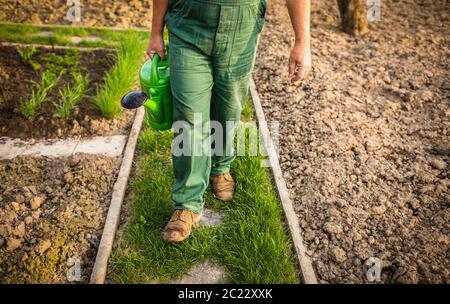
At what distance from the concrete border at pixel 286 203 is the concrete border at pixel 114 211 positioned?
117 centimetres

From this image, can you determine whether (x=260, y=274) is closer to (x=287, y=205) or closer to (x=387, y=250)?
(x=287, y=205)

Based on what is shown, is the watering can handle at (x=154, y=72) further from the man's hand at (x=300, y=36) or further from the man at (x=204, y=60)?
the man's hand at (x=300, y=36)

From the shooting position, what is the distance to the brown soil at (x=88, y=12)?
18.1ft

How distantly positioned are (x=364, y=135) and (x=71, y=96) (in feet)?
9.22

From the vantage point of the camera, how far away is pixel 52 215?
110 inches

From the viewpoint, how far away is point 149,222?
108 inches

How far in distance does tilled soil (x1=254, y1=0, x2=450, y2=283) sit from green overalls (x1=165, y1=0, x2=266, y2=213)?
0.99 m

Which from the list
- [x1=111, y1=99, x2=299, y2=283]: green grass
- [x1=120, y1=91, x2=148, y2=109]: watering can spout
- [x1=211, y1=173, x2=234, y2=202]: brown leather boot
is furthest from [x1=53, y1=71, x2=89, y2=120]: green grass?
[x1=211, y1=173, x2=234, y2=202]: brown leather boot

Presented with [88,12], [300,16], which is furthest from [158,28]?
[88,12]

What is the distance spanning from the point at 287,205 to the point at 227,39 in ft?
4.31

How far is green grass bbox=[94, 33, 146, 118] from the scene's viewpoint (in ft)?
12.1

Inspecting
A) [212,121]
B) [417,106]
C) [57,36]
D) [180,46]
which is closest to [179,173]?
[212,121]

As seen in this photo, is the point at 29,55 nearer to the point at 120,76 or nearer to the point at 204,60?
the point at 120,76

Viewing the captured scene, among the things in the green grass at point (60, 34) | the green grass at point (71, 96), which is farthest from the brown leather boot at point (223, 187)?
the green grass at point (60, 34)
